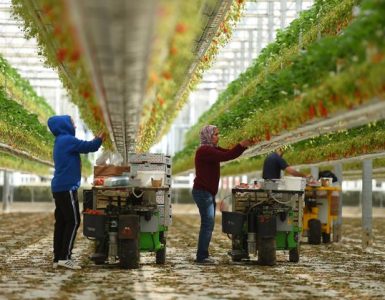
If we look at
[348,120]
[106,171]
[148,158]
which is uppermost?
[348,120]

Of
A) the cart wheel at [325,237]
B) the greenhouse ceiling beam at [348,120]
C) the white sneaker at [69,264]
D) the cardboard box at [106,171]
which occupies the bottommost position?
the white sneaker at [69,264]

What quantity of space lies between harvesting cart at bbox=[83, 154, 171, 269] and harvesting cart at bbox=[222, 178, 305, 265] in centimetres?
99

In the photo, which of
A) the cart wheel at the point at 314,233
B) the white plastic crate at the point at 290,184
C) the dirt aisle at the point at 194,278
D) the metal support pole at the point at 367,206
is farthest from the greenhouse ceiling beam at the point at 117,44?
the cart wheel at the point at 314,233

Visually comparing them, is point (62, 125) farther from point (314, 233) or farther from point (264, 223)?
point (314, 233)

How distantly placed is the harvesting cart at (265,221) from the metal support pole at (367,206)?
12.1 ft

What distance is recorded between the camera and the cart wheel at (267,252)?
462 inches

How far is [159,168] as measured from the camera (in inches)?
488

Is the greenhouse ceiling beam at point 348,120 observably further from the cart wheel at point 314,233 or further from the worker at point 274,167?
the cart wheel at point 314,233

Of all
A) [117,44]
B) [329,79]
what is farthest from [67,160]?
[117,44]

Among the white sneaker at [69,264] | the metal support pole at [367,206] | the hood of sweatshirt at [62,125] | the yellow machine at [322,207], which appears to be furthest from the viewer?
the yellow machine at [322,207]

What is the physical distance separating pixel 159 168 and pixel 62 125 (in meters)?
1.76

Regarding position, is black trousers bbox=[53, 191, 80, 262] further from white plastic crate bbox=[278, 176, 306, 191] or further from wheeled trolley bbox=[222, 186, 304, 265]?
white plastic crate bbox=[278, 176, 306, 191]

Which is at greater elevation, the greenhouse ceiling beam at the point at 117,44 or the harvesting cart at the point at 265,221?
the greenhouse ceiling beam at the point at 117,44

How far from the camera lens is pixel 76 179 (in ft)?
36.3
